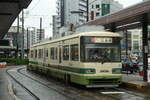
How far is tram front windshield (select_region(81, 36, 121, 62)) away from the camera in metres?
18.7

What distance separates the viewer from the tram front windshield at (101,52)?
18703 mm

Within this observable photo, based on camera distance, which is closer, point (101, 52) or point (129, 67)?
point (101, 52)

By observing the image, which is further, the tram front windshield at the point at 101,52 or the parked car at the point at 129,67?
the parked car at the point at 129,67

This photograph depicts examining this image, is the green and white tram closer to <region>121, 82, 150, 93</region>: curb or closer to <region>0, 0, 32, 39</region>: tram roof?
<region>121, 82, 150, 93</region>: curb

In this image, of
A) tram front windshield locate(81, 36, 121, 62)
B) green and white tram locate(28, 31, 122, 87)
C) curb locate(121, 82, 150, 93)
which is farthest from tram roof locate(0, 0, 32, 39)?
curb locate(121, 82, 150, 93)

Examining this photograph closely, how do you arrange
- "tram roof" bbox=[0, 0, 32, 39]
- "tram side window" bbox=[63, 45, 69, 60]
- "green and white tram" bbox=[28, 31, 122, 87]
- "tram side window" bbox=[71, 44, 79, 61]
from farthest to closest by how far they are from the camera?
"tram side window" bbox=[63, 45, 69, 60] < "tram side window" bbox=[71, 44, 79, 61] < "green and white tram" bbox=[28, 31, 122, 87] < "tram roof" bbox=[0, 0, 32, 39]

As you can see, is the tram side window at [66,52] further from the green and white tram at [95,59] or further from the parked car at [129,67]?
the parked car at [129,67]

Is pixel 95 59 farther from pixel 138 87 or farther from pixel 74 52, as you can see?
pixel 138 87

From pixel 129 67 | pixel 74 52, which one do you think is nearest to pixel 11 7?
pixel 74 52

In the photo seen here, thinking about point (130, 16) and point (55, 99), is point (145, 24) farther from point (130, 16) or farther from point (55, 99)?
point (55, 99)

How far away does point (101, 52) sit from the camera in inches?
746

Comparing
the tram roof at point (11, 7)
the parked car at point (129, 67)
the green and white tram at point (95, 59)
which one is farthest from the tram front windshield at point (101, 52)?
the parked car at point (129, 67)

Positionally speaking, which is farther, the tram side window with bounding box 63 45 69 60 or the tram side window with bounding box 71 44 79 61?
the tram side window with bounding box 63 45 69 60

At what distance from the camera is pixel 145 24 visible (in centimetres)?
2155
